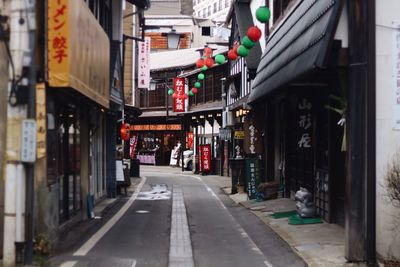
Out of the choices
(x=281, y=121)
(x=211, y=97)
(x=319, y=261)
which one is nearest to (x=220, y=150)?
(x=211, y=97)

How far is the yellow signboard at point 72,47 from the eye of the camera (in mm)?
8555

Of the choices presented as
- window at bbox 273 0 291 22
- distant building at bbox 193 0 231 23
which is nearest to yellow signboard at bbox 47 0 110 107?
window at bbox 273 0 291 22

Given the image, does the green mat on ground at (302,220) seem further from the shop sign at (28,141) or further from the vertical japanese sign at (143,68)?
the vertical japanese sign at (143,68)

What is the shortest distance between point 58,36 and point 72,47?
0.30 meters

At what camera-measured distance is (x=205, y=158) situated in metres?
37.4

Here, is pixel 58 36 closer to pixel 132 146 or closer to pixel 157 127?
pixel 132 146

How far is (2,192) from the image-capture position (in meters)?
8.66

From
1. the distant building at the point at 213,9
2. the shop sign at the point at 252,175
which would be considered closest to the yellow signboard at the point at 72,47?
the shop sign at the point at 252,175

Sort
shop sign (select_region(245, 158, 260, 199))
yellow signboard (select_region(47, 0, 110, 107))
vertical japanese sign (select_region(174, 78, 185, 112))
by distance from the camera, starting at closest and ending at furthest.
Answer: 1. yellow signboard (select_region(47, 0, 110, 107))
2. shop sign (select_region(245, 158, 260, 199))
3. vertical japanese sign (select_region(174, 78, 185, 112))

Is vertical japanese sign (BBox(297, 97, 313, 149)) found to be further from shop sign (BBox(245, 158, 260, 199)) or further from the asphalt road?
shop sign (BBox(245, 158, 260, 199))

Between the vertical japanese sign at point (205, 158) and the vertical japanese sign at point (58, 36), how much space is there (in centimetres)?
2860

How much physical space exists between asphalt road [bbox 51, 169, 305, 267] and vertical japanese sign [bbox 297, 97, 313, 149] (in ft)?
8.01

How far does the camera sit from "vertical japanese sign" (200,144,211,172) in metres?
37.1

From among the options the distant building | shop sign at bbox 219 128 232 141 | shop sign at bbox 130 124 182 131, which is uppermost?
the distant building
